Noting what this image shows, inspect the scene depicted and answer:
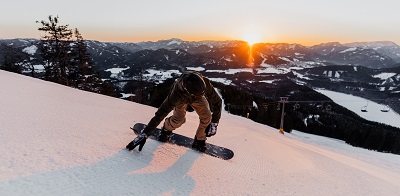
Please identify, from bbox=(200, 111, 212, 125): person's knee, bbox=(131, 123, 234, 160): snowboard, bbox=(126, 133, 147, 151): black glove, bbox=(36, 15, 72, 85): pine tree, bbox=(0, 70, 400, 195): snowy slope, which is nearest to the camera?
bbox=(0, 70, 400, 195): snowy slope

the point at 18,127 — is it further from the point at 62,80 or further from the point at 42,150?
the point at 62,80

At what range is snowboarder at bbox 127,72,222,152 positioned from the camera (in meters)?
3.80

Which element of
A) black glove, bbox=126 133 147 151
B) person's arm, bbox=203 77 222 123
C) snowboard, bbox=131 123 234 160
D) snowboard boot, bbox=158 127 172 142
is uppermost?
person's arm, bbox=203 77 222 123

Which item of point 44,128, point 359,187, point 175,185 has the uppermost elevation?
point 44,128

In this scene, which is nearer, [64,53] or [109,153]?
[109,153]

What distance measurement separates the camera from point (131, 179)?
118 inches

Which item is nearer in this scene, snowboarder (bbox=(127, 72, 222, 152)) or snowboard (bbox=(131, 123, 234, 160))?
snowboarder (bbox=(127, 72, 222, 152))

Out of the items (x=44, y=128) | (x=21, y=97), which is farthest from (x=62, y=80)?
(x=44, y=128)

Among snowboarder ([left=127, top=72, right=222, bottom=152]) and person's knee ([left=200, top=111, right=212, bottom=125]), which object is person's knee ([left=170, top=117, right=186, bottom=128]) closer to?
snowboarder ([left=127, top=72, right=222, bottom=152])

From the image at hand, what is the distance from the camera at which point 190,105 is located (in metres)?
4.48

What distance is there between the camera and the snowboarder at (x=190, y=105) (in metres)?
3.80

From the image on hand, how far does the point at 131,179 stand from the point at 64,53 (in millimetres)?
37029

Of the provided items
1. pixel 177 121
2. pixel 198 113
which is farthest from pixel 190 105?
pixel 177 121

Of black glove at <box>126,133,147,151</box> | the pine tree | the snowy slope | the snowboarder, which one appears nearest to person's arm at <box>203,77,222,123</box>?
the snowboarder
